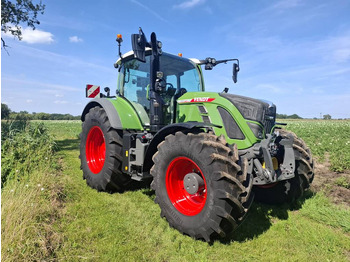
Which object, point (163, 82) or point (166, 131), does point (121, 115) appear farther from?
point (166, 131)

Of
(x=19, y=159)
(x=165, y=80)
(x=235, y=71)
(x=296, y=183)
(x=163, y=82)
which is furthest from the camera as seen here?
(x=19, y=159)

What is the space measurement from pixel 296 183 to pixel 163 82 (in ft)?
8.93

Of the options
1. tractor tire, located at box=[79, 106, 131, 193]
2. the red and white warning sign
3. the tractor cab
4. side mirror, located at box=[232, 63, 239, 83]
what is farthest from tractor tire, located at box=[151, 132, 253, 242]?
the red and white warning sign

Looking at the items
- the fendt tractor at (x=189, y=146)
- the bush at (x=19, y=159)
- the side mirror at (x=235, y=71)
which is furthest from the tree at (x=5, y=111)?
the side mirror at (x=235, y=71)

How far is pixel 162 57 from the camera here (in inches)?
177

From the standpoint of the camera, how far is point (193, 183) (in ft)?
10.4

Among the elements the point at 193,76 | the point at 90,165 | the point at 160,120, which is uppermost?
the point at 193,76

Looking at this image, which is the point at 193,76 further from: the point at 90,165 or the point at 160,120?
the point at 90,165

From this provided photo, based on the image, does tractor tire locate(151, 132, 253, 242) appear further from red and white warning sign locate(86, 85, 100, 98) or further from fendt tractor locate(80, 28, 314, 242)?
red and white warning sign locate(86, 85, 100, 98)

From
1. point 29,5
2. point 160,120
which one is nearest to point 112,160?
point 160,120

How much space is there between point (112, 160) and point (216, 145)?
7.69 feet

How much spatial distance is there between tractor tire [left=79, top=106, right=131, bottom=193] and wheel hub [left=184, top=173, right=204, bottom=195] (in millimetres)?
1776

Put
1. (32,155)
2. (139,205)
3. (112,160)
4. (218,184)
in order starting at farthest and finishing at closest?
(32,155), (112,160), (139,205), (218,184)

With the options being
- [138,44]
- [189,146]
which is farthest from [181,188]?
[138,44]
